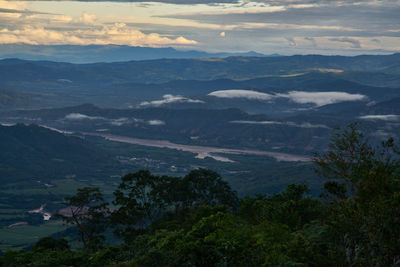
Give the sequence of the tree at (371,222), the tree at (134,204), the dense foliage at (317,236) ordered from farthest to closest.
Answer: the tree at (134,204), the dense foliage at (317,236), the tree at (371,222)

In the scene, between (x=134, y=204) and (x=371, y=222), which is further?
(x=134, y=204)

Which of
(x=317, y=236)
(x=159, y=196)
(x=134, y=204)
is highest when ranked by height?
(x=317, y=236)

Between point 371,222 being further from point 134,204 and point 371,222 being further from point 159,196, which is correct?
point 159,196

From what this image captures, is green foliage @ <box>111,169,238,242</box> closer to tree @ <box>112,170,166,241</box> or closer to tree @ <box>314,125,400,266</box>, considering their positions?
tree @ <box>112,170,166,241</box>

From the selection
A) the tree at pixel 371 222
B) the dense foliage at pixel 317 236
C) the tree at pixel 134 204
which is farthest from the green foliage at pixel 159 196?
the tree at pixel 371 222

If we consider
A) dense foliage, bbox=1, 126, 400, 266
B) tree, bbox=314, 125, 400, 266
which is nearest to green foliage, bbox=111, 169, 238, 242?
dense foliage, bbox=1, 126, 400, 266

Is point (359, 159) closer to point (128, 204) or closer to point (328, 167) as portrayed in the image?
point (328, 167)

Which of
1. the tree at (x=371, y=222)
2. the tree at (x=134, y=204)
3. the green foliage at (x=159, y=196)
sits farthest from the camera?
the green foliage at (x=159, y=196)

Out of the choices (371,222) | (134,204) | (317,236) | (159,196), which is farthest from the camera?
(159,196)

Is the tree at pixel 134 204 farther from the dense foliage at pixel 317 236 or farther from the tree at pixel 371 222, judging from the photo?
the tree at pixel 371 222

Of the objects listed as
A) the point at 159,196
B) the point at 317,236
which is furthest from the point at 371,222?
the point at 159,196

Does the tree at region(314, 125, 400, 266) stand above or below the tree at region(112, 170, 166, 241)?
above
